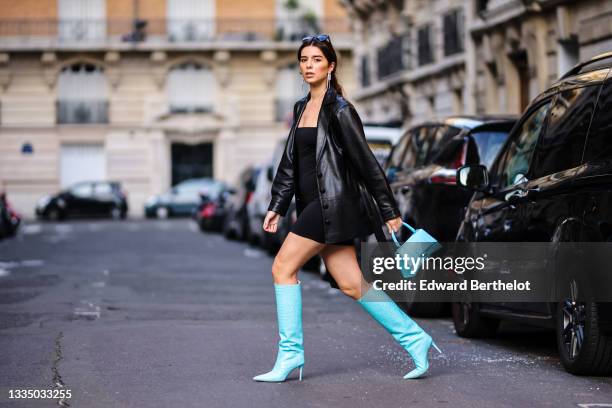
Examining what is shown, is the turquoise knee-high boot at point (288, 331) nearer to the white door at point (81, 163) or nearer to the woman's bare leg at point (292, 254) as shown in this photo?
the woman's bare leg at point (292, 254)

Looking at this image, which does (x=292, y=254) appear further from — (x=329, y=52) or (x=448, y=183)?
(x=448, y=183)

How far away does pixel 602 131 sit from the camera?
7113mm

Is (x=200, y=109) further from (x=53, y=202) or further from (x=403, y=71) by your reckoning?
(x=403, y=71)

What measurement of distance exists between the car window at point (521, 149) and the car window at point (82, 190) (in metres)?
37.4

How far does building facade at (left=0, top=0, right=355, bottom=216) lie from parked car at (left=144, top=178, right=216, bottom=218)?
14.9ft

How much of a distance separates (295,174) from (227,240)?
20.7m

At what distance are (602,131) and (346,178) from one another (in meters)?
1.51

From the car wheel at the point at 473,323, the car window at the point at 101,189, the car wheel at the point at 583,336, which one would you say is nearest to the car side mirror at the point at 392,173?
the car wheel at the point at 473,323

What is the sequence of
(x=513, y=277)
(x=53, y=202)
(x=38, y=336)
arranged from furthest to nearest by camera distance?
(x=53, y=202) < (x=38, y=336) < (x=513, y=277)

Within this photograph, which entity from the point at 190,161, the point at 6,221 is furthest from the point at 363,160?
the point at 190,161

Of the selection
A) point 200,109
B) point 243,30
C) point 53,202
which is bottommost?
point 53,202

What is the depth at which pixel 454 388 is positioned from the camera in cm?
679

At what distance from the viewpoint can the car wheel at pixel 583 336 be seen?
695 cm

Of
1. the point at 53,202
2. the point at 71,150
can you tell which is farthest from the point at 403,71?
the point at 71,150
